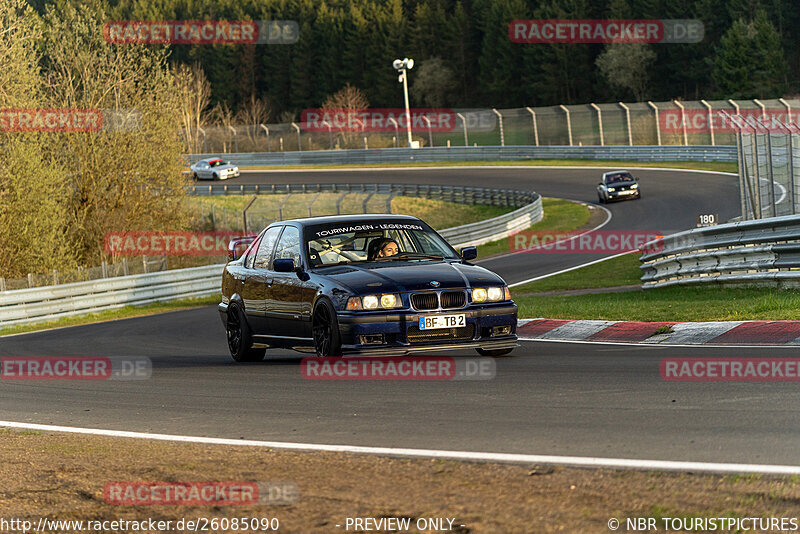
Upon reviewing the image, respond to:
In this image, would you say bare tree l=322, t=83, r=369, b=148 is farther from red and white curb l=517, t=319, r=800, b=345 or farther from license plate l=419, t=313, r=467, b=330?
license plate l=419, t=313, r=467, b=330

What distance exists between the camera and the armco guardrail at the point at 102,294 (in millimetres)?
25094

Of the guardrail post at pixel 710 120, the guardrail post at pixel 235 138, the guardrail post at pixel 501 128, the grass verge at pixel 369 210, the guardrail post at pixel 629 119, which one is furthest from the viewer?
the guardrail post at pixel 235 138

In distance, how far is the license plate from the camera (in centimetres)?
957

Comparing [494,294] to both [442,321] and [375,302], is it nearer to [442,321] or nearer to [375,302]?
[442,321]

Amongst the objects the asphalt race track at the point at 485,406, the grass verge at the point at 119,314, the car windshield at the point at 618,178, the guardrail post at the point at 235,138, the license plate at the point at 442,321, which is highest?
the guardrail post at the point at 235,138

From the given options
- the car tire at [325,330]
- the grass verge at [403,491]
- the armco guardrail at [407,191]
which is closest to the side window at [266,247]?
the car tire at [325,330]

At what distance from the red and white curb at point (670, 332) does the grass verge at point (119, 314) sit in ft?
48.0

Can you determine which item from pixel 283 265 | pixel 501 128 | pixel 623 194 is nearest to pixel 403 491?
pixel 283 265

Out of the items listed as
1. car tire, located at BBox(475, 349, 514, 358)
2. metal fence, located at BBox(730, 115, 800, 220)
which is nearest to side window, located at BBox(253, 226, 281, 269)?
car tire, located at BBox(475, 349, 514, 358)

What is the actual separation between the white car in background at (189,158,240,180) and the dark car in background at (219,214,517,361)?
60.3 metres

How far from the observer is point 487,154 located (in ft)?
225

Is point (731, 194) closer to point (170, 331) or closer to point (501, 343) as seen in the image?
point (170, 331)

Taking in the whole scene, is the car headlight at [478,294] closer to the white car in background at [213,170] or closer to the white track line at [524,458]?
the white track line at [524,458]

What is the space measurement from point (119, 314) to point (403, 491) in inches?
906
